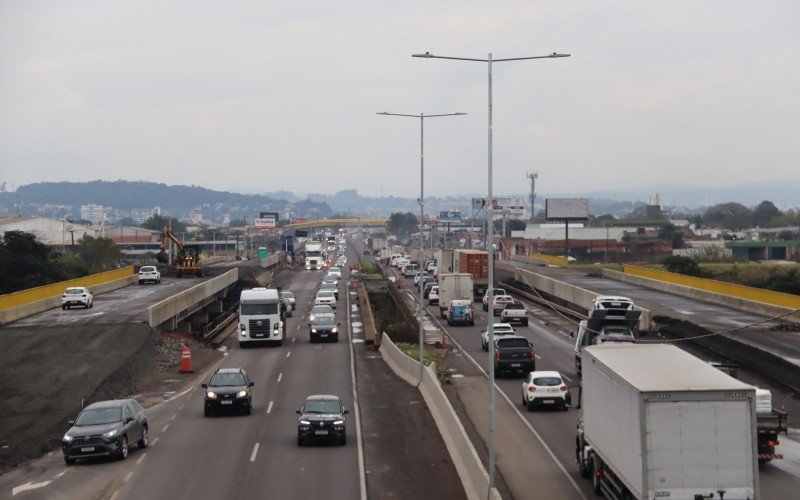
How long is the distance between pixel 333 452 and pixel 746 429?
13.7 meters

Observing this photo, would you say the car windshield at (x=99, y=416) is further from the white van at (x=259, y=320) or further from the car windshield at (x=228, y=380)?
the white van at (x=259, y=320)

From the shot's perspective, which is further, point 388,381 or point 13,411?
point 388,381

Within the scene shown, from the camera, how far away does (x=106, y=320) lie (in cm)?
5634

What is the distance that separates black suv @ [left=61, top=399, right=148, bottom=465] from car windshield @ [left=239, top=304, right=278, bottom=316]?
2736 centimetres

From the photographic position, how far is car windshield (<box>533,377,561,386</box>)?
110 ft

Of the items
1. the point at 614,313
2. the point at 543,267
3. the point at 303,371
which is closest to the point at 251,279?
the point at 543,267

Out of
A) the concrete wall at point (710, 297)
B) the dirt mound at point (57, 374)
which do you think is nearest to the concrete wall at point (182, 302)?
the dirt mound at point (57, 374)

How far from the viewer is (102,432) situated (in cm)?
2653

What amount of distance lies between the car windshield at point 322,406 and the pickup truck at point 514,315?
1409 inches

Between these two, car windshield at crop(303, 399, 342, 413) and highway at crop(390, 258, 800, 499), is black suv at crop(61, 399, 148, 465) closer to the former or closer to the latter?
car windshield at crop(303, 399, 342, 413)

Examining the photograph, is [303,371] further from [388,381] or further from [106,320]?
[106,320]

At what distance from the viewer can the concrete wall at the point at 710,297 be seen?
57000mm

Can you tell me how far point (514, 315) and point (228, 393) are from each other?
33.3m

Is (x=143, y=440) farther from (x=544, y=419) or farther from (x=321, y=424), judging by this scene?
(x=544, y=419)
